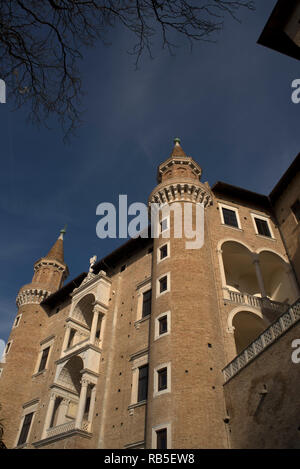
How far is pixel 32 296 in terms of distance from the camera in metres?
32.7

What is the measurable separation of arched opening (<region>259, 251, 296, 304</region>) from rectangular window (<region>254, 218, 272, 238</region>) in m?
1.93

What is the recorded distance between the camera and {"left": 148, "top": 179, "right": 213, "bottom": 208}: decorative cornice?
79.2ft

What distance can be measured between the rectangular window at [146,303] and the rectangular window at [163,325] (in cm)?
270

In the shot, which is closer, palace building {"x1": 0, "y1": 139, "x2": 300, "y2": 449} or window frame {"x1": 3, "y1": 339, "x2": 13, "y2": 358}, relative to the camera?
palace building {"x1": 0, "y1": 139, "x2": 300, "y2": 449}

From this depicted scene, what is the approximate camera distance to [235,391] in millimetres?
15172

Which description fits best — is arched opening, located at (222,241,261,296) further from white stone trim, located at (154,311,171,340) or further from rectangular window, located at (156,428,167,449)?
rectangular window, located at (156,428,167,449)

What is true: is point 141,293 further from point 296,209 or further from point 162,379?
point 296,209

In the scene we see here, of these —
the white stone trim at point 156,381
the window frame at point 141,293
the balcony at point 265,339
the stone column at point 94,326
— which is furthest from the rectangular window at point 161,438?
the stone column at point 94,326

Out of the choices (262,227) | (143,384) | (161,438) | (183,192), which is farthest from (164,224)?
(161,438)

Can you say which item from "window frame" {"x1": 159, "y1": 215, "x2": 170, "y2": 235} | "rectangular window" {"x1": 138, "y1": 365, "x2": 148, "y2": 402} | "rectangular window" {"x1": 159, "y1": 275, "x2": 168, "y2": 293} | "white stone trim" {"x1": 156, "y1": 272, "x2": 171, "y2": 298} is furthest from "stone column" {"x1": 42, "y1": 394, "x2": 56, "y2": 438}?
"window frame" {"x1": 159, "y1": 215, "x2": 170, "y2": 235}

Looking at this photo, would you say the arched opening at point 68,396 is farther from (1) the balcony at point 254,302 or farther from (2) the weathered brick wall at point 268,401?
(2) the weathered brick wall at point 268,401

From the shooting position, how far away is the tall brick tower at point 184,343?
14.5 meters

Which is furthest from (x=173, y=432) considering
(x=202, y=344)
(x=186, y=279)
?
(x=186, y=279)
